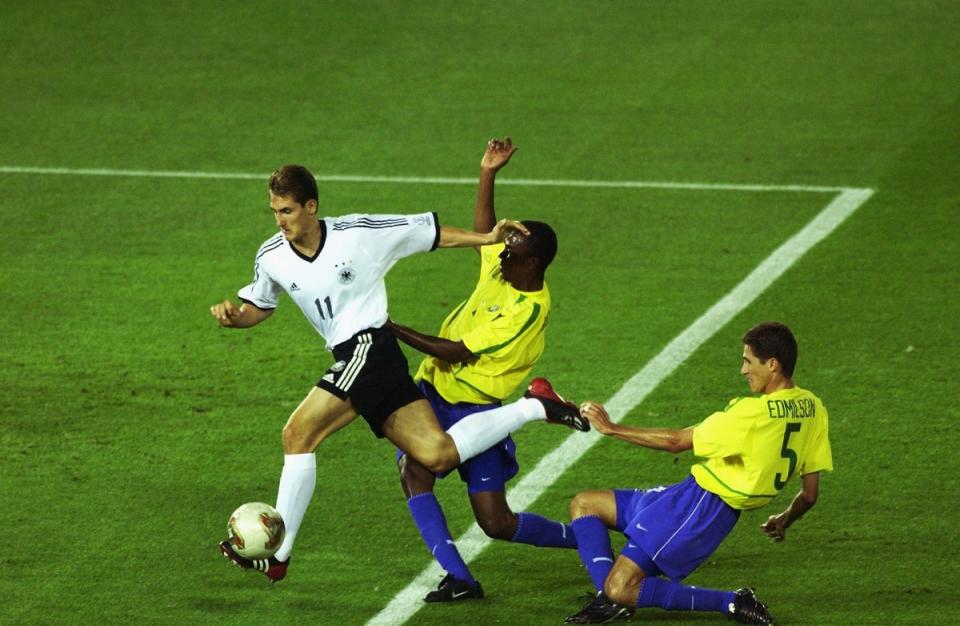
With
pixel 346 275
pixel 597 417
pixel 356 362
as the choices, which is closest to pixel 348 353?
pixel 356 362

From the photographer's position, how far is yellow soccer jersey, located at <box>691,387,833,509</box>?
6.59m

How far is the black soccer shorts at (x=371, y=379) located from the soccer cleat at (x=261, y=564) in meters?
0.70

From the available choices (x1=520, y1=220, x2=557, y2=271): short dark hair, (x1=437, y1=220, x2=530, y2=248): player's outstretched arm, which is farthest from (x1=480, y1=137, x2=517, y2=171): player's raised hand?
(x1=520, y1=220, x2=557, y2=271): short dark hair

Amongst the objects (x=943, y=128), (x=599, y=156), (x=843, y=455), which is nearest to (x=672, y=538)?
(x=843, y=455)

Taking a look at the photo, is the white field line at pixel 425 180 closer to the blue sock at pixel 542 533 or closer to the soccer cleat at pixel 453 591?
the blue sock at pixel 542 533

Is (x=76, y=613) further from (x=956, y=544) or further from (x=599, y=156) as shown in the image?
(x=599, y=156)

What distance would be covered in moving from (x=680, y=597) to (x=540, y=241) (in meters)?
1.58

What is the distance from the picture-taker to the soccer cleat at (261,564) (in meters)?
6.94

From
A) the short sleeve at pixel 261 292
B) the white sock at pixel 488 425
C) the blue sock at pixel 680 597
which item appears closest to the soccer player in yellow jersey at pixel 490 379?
the white sock at pixel 488 425

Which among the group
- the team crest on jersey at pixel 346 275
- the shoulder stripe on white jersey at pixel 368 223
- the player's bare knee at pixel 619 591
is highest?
the shoulder stripe on white jersey at pixel 368 223

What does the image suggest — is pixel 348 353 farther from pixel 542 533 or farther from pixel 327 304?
pixel 542 533

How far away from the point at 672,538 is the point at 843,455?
2.23m

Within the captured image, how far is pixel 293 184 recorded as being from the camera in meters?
7.05

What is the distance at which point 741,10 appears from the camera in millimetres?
18328
